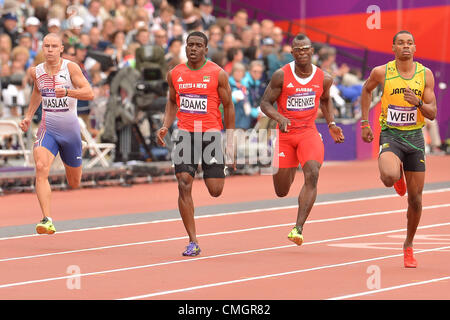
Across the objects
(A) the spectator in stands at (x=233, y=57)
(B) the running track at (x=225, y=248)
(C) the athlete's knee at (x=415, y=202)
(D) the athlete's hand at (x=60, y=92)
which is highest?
(A) the spectator in stands at (x=233, y=57)

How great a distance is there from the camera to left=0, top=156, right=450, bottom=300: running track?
981 centimetres

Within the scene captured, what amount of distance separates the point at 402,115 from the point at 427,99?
1.00 ft

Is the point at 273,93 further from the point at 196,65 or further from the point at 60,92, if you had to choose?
the point at 60,92

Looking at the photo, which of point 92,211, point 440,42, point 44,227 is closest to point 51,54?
point 44,227

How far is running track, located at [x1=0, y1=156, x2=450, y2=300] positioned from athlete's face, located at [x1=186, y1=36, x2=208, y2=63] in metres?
2.26

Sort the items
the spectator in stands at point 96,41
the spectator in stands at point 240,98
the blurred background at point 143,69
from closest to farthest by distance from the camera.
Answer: the blurred background at point 143,69 → the spectator in stands at point 240,98 → the spectator in stands at point 96,41

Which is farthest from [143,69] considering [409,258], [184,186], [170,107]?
[409,258]

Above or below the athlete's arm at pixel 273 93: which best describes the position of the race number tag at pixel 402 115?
below

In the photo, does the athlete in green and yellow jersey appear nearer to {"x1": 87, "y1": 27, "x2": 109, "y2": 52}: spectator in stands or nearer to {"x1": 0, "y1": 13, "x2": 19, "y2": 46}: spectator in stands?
{"x1": 87, "y1": 27, "x2": 109, "y2": 52}: spectator in stands

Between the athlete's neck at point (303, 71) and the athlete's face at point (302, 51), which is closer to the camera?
the athlete's face at point (302, 51)

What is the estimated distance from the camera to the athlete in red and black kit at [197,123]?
12.0 meters

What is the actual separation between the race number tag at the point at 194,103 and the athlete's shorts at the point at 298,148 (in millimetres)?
1321

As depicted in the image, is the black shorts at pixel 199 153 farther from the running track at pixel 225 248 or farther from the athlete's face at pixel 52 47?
the athlete's face at pixel 52 47

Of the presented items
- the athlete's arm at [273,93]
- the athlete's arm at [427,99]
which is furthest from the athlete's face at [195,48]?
the athlete's arm at [427,99]
